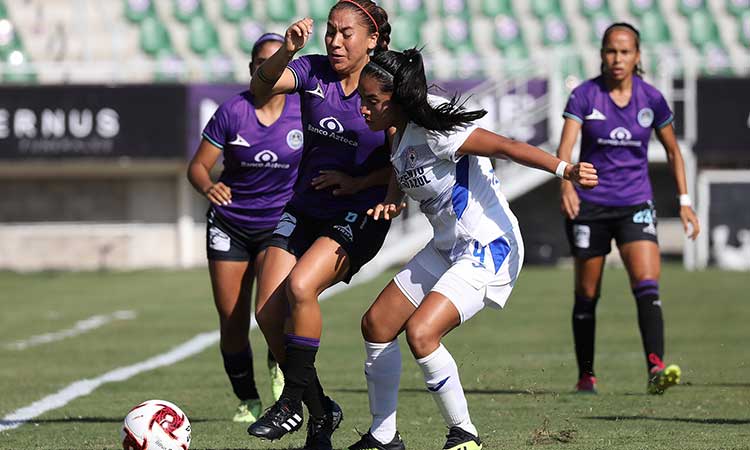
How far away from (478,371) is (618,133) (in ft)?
8.29

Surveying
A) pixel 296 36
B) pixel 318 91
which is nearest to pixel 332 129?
pixel 318 91

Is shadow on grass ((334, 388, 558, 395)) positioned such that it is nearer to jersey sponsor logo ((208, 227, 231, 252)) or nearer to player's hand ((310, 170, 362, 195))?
jersey sponsor logo ((208, 227, 231, 252))


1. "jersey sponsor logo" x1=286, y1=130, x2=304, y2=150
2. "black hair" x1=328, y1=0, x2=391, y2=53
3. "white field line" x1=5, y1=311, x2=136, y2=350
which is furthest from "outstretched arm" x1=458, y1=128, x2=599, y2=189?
"white field line" x1=5, y1=311, x2=136, y2=350

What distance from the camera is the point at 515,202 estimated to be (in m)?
26.0

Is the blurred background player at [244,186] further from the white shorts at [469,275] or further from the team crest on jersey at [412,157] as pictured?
the team crest on jersey at [412,157]

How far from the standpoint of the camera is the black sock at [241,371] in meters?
7.92

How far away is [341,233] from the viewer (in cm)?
643

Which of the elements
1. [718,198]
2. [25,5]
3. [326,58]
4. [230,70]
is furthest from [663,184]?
[326,58]

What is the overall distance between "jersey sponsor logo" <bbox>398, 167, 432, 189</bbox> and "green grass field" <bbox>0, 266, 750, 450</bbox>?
133cm

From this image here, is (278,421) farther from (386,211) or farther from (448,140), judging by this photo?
(448,140)

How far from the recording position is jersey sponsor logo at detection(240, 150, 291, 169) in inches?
304

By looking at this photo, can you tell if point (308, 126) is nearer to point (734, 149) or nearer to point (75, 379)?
point (75, 379)

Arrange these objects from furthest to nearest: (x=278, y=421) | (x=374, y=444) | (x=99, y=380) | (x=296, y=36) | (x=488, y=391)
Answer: (x=99, y=380) < (x=488, y=391) < (x=374, y=444) < (x=296, y=36) < (x=278, y=421)

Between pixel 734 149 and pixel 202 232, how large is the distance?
32.0 ft
